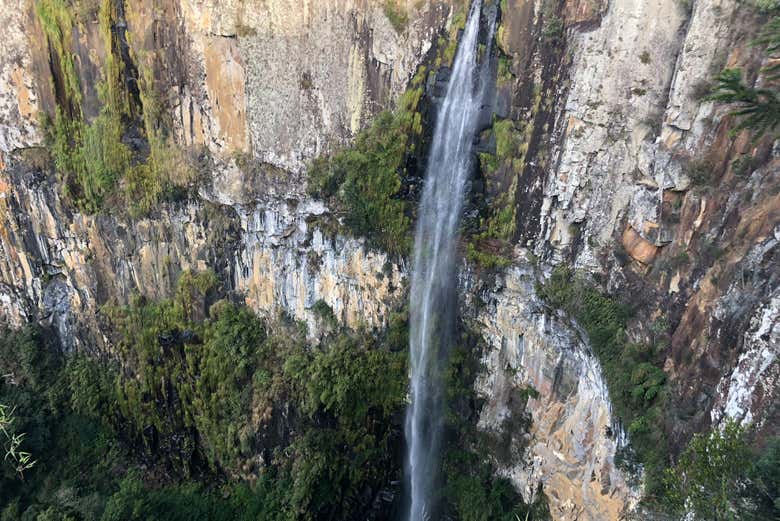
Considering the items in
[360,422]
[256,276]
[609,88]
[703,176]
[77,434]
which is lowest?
[77,434]

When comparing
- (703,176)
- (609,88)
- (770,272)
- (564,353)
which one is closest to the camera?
(770,272)

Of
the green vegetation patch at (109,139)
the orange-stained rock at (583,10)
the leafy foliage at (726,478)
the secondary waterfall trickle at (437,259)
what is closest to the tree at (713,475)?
the leafy foliage at (726,478)

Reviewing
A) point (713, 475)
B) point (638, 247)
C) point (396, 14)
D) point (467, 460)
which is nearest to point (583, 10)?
point (396, 14)

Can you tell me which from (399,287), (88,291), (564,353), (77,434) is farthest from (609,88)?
(77,434)

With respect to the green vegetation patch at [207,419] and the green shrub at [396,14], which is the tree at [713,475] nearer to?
the green vegetation patch at [207,419]

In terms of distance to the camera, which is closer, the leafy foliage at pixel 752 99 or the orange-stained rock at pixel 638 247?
the leafy foliage at pixel 752 99

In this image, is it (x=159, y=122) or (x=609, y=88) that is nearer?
(x=609, y=88)

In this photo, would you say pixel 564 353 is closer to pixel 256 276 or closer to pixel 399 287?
pixel 399 287
